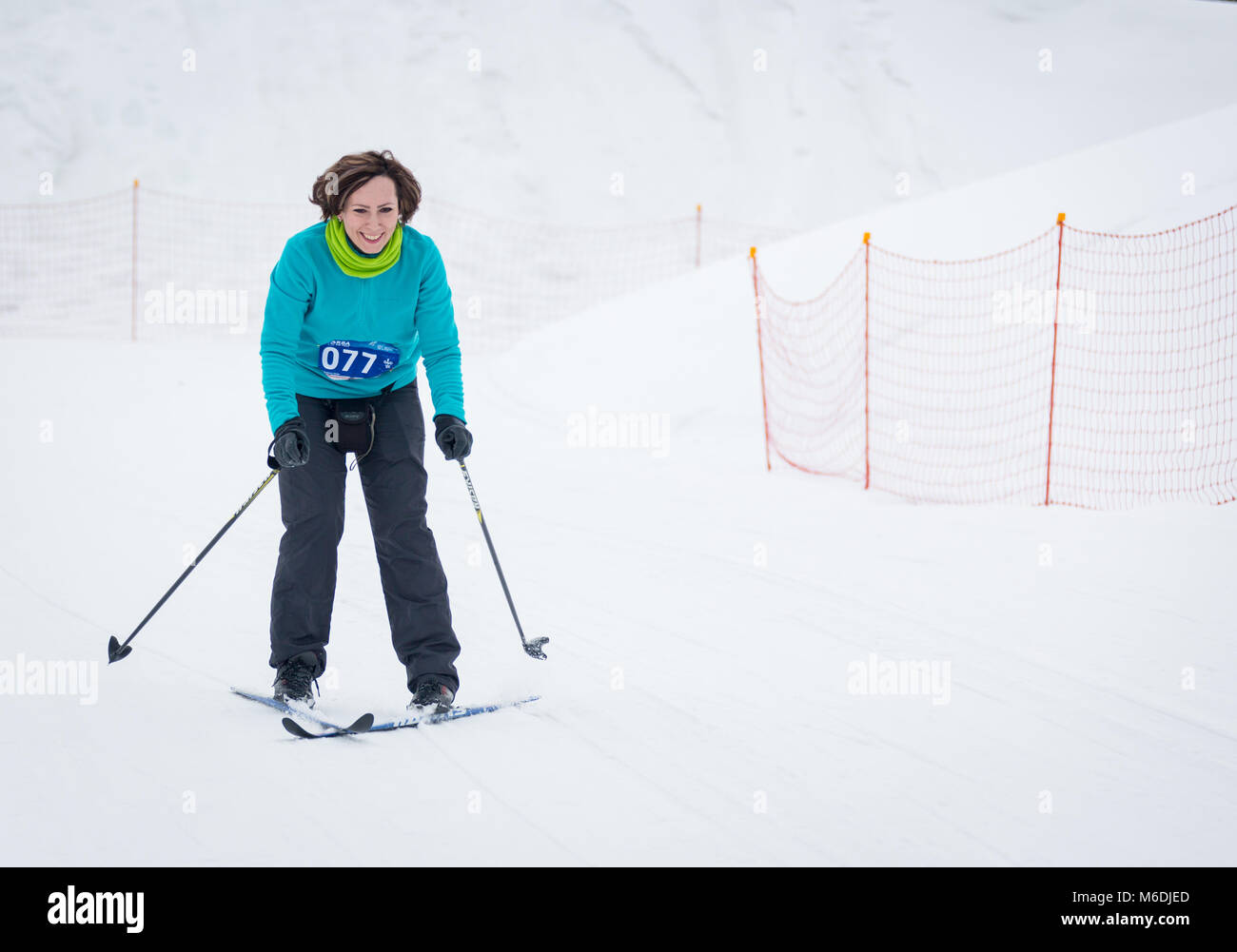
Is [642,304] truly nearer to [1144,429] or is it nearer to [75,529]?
[1144,429]

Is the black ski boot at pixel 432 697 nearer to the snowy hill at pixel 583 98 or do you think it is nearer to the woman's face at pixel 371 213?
the woman's face at pixel 371 213

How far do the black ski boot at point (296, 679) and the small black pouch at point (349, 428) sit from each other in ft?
2.07

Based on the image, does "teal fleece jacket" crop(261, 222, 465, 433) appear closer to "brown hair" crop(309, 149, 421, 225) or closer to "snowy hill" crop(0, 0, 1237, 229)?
"brown hair" crop(309, 149, 421, 225)

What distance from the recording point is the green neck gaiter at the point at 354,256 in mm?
3232

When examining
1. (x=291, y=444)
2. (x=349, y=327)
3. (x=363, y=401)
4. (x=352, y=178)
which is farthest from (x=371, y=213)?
(x=291, y=444)

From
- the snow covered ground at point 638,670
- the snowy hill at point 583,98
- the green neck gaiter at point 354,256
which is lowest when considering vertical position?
the snow covered ground at point 638,670

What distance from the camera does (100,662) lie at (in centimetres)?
391

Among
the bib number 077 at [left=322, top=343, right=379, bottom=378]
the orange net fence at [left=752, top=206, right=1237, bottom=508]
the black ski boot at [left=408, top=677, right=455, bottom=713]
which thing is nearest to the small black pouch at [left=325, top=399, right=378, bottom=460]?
the bib number 077 at [left=322, top=343, right=379, bottom=378]

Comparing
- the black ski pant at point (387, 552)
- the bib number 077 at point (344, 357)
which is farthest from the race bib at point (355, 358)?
the black ski pant at point (387, 552)

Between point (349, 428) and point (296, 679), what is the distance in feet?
2.50

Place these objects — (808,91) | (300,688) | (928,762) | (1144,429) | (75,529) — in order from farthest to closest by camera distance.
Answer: (808,91) → (1144,429) → (75,529) → (300,688) → (928,762)

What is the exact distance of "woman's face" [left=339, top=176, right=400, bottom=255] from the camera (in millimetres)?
3184
